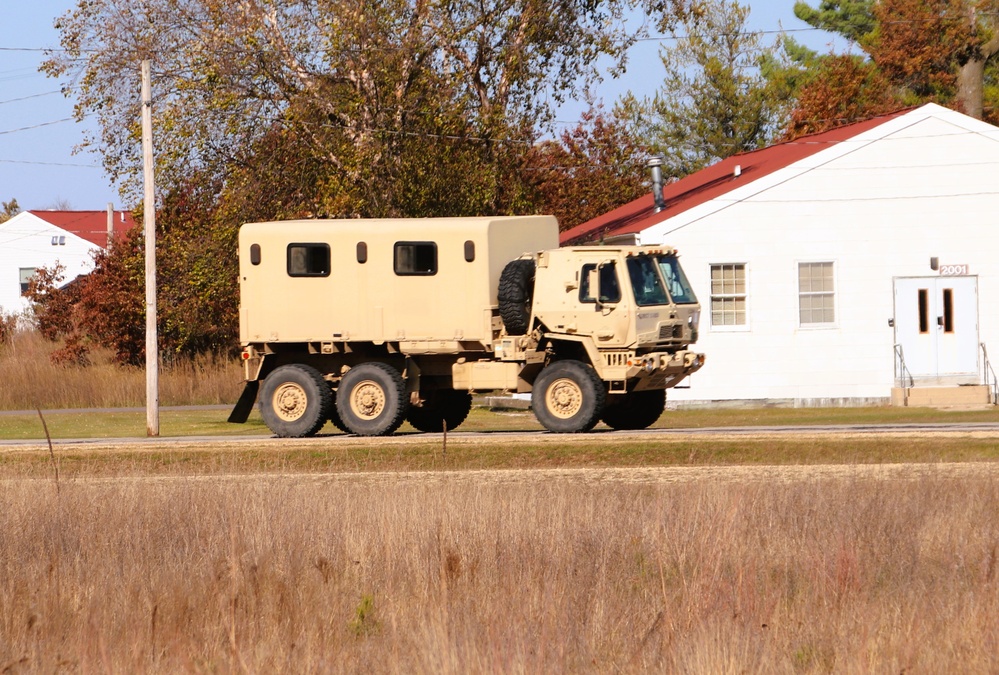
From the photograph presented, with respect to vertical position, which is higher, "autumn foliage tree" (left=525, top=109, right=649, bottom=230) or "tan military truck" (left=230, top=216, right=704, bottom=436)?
"autumn foliage tree" (left=525, top=109, right=649, bottom=230)

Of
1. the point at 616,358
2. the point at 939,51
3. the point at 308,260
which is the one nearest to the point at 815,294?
the point at 616,358

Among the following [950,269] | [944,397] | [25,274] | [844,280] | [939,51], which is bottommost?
[944,397]

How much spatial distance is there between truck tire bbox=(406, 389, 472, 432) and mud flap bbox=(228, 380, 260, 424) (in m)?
2.74

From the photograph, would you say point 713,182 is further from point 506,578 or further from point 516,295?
point 506,578

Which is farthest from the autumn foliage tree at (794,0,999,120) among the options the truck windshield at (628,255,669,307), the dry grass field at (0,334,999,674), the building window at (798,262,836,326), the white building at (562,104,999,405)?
the dry grass field at (0,334,999,674)

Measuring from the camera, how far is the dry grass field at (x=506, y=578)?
8.12 m

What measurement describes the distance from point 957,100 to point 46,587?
166ft

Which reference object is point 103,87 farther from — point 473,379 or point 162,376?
point 473,379

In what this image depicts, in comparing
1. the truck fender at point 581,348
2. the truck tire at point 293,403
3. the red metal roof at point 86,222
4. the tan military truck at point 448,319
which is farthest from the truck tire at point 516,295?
the red metal roof at point 86,222

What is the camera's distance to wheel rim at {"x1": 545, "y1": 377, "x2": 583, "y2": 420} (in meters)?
22.0

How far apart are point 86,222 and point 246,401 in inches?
2692

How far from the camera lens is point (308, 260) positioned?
75.5ft

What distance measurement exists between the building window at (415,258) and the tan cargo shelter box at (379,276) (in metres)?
0.01

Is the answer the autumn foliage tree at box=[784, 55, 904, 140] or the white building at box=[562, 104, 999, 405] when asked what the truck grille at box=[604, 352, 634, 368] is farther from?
the autumn foliage tree at box=[784, 55, 904, 140]
